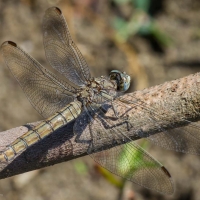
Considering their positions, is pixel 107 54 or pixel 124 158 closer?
pixel 124 158

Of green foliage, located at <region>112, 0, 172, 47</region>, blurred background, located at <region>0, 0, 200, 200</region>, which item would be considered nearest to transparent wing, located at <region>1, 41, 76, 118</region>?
blurred background, located at <region>0, 0, 200, 200</region>

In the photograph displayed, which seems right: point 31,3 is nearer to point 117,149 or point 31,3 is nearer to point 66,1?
point 66,1

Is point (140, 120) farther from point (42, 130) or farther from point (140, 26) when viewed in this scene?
point (140, 26)

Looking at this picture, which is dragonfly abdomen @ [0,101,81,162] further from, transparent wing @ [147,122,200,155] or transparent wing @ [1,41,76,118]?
transparent wing @ [147,122,200,155]

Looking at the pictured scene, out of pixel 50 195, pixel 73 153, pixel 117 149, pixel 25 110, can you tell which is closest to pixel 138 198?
pixel 50 195

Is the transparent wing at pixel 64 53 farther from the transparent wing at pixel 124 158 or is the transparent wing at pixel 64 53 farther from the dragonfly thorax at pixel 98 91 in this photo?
the transparent wing at pixel 124 158

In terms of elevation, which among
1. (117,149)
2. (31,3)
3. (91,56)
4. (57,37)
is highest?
(31,3)

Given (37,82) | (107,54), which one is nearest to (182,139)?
(37,82)
